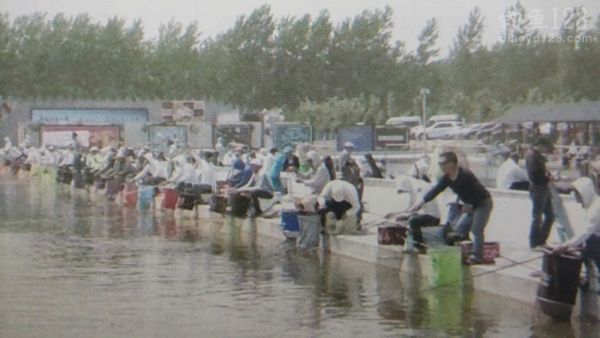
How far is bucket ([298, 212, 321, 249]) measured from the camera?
13570mm

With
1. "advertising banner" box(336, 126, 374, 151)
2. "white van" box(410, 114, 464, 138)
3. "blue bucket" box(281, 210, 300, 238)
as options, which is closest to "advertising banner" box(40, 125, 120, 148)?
"advertising banner" box(336, 126, 374, 151)

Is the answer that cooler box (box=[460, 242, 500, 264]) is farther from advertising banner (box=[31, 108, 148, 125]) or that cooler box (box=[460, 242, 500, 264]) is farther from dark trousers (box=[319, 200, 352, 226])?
advertising banner (box=[31, 108, 148, 125])

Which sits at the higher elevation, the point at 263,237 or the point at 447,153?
the point at 447,153

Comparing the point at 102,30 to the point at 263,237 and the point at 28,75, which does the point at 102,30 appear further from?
the point at 263,237

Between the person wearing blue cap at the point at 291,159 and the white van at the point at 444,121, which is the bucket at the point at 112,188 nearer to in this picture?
the person wearing blue cap at the point at 291,159

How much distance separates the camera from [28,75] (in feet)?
58.0

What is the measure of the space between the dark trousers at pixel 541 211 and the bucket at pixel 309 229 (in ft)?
9.39

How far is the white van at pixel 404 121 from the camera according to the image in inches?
576

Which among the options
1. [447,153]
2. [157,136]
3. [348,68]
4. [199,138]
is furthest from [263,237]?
[157,136]

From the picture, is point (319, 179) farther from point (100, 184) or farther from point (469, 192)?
point (100, 184)

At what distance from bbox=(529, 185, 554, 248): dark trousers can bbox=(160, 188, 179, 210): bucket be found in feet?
32.2

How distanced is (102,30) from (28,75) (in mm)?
2189

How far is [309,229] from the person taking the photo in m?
13.7

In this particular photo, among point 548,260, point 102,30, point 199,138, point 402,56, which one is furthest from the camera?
point 199,138
